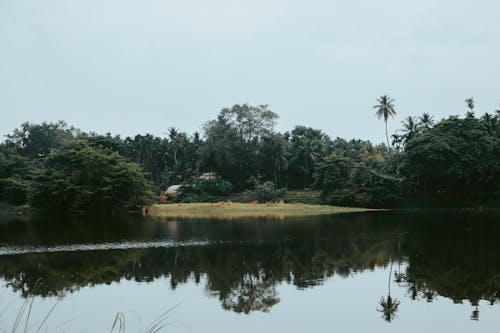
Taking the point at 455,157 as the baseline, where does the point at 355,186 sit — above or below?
below

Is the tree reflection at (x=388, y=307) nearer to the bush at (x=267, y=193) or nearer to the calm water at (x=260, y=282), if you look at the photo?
the calm water at (x=260, y=282)

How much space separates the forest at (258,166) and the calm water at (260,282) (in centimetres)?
2782

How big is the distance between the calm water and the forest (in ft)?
91.3

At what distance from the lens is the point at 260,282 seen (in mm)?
18422

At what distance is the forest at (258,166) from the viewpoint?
60750 millimetres

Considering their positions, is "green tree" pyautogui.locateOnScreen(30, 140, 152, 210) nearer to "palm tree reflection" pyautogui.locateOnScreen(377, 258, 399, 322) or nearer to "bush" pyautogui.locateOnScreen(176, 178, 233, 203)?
"bush" pyautogui.locateOnScreen(176, 178, 233, 203)

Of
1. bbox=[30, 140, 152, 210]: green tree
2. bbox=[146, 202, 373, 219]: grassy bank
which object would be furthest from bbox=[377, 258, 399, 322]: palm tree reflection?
bbox=[30, 140, 152, 210]: green tree

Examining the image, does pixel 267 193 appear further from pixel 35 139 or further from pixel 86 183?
pixel 35 139

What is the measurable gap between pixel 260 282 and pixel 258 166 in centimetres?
6578

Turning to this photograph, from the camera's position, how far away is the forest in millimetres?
60750

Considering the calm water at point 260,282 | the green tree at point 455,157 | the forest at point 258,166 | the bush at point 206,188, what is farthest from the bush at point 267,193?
the calm water at point 260,282

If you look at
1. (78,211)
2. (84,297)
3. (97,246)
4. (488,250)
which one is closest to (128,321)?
(84,297)

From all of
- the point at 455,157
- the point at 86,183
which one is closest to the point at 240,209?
the point at 86,183

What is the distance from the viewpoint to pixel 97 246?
29.0m
